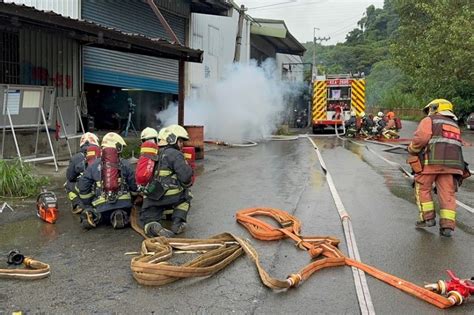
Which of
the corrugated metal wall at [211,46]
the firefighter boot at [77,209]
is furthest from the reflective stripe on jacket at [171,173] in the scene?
the corrugated metal wall at [211,46]

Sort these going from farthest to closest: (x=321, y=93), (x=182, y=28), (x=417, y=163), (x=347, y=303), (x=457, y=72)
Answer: (x=457, y=72)
(x=321, y=93)
(x=182, y=28)
(x=417, y=163)
(x=347, y=303)

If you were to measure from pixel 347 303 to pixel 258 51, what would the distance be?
1201 inches

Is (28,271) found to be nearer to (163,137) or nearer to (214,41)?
(163,137)

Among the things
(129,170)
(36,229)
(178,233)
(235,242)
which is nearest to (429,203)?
(235,242)

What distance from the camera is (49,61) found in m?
12.5

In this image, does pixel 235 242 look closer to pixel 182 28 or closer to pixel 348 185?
pixel 348 185

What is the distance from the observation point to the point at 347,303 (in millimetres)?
4031

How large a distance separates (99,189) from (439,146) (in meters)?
4.20

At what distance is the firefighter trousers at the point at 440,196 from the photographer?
20.1 ft

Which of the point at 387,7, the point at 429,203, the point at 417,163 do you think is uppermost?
the point at 387,7

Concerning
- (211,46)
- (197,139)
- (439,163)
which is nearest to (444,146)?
(439,163)

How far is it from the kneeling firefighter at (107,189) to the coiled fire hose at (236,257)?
0.31m

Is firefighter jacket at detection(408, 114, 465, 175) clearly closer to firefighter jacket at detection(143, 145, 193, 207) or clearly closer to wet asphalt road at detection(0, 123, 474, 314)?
wet asphalt road at detection(0, 123, 474, 314)

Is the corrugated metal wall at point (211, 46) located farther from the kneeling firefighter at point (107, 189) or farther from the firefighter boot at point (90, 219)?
the firefighter boot at point (90, 219)
